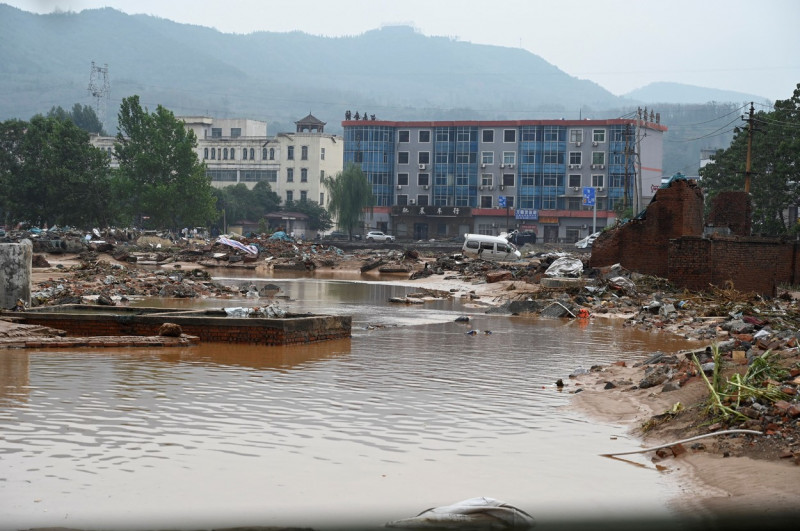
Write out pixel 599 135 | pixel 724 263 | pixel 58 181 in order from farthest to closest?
pixel 599 135, pixel 58 181, pixel 724 263

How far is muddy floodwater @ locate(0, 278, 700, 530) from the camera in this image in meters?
6.71

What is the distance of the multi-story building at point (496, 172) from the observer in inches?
3821

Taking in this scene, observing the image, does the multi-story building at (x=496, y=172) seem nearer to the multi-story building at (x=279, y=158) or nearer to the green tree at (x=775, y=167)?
the multi-story building at (x=279, y=158)

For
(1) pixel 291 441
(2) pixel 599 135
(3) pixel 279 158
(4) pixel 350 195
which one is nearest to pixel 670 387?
(1) pixel 291 441

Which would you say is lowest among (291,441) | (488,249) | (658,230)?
(291,441)

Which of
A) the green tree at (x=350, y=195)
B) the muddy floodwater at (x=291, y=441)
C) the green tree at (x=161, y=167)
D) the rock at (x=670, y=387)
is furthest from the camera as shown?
the green tree at (x=350, y=195)

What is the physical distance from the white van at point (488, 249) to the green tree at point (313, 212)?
184 feet

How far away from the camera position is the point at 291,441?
28.1ft

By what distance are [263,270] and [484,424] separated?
40022mm

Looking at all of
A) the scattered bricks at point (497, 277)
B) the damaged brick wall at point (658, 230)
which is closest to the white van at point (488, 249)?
the scattered bricks at point (497, 277)

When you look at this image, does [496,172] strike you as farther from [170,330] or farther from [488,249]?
[170,330]

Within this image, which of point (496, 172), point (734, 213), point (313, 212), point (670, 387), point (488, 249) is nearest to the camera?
point (670, 387)

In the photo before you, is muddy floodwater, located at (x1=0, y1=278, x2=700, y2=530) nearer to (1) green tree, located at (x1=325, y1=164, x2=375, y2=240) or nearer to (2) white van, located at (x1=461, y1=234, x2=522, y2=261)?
(2) white van, located at (x1=461, y1=234, x2=522, y2=261)

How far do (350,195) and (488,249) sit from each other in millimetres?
44890
